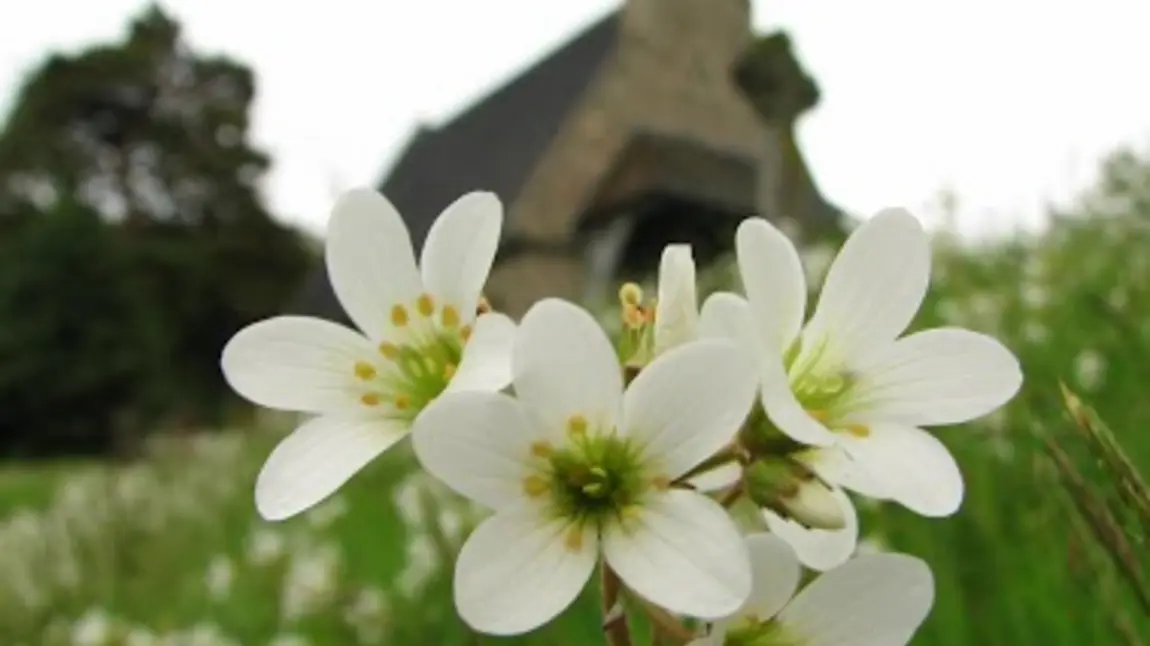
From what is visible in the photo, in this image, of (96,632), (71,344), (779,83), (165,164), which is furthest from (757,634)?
(165,164)

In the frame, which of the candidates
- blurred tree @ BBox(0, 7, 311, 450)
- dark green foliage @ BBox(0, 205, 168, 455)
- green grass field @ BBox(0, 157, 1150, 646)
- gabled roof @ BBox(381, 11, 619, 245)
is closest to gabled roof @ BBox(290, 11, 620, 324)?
gabled roof @ BBox(381, 11, 619, 245)

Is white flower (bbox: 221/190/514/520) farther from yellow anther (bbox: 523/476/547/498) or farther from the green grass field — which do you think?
the green grass field

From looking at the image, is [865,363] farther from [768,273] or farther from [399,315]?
[399,315]

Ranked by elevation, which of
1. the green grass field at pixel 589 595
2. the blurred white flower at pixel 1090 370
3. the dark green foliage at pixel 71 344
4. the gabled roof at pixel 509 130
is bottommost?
the blurred white flower at pixel 1090 370

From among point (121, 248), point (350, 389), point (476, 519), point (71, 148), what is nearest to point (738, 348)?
point (350, 389)

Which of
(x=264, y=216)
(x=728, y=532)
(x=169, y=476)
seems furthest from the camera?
(x=264, y=216)

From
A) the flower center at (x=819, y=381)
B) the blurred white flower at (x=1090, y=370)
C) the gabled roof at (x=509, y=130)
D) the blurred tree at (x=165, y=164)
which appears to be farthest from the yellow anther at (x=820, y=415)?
the blurred tree at (x=165, y=164)

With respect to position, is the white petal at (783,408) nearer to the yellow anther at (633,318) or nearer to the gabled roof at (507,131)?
the yellow anther at (633,318)

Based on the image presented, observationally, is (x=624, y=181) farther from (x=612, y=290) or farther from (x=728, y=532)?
(x=728, y=532)
